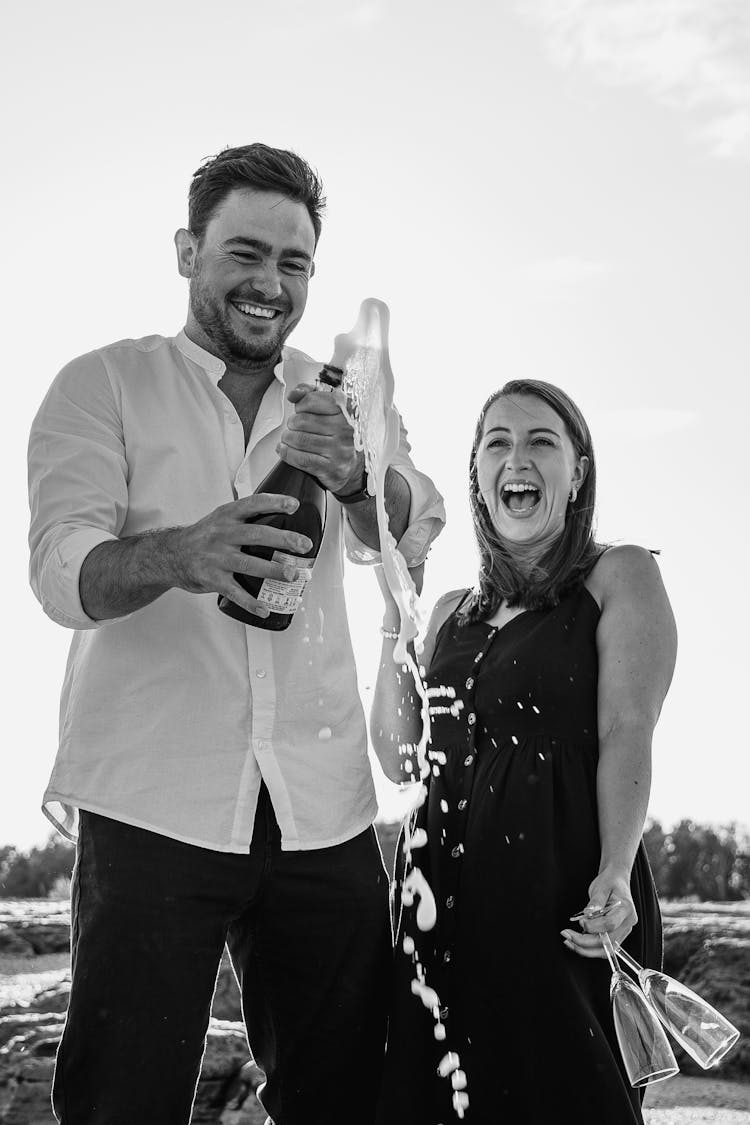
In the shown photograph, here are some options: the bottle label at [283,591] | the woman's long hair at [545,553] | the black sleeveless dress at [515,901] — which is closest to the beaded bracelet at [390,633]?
the black sleeveless dress at [515,901]

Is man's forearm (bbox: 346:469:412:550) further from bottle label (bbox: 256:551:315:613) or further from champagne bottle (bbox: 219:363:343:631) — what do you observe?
bottle label (bbox: 256:551:315:613)


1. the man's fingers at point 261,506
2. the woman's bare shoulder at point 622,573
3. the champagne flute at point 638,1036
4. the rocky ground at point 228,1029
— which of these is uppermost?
the woman's bare shoulder at point 622,573

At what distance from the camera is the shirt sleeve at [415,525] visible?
2.74 meters

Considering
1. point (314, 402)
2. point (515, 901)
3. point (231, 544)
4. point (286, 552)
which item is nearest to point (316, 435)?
point (314, 402)

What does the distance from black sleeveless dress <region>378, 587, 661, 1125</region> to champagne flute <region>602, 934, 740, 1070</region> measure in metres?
0.13

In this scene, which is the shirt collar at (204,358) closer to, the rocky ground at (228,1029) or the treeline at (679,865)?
the rocky ground at (228,1029)

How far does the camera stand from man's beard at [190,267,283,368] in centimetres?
272

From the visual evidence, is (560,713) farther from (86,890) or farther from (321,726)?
(86,890)

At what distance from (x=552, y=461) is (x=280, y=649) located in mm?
1038

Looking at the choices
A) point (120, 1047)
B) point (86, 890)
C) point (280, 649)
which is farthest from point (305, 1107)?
point (280, 649)

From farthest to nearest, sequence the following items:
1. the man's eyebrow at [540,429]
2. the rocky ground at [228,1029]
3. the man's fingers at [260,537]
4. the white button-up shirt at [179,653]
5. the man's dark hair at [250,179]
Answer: the rocky ground at [228,1029] → the man's eyebrow at [540,429] → the man's dark hair at [250,179] → the white button-up shirt at [179,653] → the man's fingers at [260,537]

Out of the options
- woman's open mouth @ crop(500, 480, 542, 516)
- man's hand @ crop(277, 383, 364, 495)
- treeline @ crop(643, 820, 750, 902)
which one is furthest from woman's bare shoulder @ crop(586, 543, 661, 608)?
treeline @ crop(643, 820, 750, 902)

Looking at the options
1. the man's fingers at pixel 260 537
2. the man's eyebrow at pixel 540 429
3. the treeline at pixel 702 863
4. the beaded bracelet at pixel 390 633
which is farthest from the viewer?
the treeline at pixel 702 863

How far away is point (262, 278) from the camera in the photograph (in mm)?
2666
